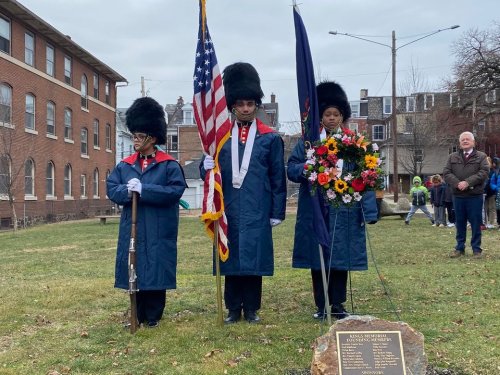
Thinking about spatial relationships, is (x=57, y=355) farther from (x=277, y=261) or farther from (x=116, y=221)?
(x=116, y=221)

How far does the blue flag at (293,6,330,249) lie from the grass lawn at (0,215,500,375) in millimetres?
1064

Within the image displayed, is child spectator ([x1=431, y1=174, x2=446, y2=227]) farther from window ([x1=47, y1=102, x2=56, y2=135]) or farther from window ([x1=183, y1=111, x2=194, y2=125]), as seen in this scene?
window ([x1=183, y1=111, x2=194, y2=125])

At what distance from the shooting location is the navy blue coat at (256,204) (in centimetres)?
546

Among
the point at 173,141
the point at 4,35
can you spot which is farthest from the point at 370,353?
the point at 173,141

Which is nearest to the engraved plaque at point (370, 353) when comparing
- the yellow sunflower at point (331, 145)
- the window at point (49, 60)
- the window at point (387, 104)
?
the yellow sunflower at point (331, 145)

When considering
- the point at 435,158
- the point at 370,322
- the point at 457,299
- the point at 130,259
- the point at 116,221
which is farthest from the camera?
the point at 435,158

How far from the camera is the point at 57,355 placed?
4934 millimetres

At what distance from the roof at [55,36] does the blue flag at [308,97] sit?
24.6 meters

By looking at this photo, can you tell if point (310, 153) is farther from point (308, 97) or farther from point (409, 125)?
point (409, 125)

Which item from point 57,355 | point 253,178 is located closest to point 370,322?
point 253,178

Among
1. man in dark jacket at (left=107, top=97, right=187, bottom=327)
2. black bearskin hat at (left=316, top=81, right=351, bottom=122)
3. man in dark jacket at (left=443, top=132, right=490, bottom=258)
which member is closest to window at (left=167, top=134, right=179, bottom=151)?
man in dark jacket at (left=443, top=132, right=490, bottom=258)

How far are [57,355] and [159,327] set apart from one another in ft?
3.53

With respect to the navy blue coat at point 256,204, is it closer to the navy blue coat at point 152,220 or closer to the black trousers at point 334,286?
the navy blue coat at point 152,220

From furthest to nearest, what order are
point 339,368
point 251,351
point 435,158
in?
point 435,158 < point 251,351 < point 339,368
